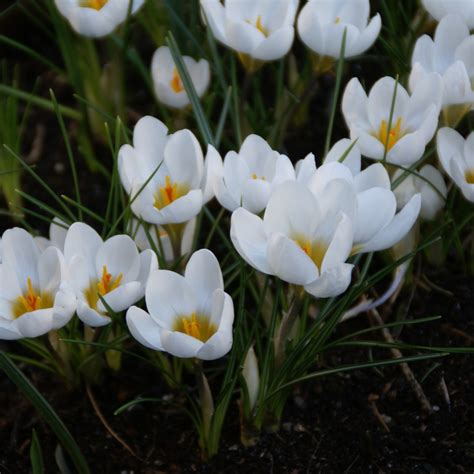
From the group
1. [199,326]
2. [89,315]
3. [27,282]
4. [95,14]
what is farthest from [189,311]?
[95,14]

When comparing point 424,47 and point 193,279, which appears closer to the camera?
point 193,279

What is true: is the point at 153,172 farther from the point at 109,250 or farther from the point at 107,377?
the point at 107,377

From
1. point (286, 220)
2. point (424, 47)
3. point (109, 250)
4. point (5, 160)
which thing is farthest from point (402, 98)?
point (5, 160)

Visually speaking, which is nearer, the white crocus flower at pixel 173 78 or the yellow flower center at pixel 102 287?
the yellow flower center at pixel 102 287

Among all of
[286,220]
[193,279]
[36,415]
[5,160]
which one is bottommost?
[36,415]

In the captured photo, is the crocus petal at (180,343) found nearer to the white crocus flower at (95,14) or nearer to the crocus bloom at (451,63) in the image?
the crocus bloom at (451,63)

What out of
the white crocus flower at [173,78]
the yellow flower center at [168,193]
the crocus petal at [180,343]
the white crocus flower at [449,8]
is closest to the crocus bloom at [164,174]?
the yellow flower center at [168,193]

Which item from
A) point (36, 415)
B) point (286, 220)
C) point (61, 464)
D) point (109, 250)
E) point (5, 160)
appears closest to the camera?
point (286, 220)

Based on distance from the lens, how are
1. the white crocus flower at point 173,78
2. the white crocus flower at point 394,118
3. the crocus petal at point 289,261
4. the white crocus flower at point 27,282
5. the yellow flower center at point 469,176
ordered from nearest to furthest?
the crocus petal at point 289,261 → the white crocus flower at point 27,282 → the white crocus flower at point 394,118 → the yellow flower center at point 469,176 → the white crocus flower at point 173,78
